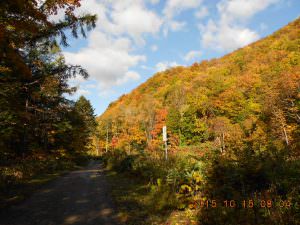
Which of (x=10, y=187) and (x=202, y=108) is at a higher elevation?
(x=202, y=108)

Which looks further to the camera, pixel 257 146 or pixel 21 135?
pixel 21 135

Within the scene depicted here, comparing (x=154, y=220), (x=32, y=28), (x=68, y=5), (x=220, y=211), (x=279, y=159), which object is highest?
(x=68, y=5)

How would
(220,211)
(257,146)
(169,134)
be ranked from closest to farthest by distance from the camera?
(220,211) → (257,146) → (169,134)

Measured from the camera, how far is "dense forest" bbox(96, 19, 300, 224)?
5.76 m

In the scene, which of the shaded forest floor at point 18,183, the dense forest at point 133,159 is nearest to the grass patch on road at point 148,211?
the dense forest at point 133,159

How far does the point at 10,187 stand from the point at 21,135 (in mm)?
9371

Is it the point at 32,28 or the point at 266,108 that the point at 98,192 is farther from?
the point at 266,108

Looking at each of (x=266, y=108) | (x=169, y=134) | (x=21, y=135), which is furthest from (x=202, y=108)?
(x=21, y=135)

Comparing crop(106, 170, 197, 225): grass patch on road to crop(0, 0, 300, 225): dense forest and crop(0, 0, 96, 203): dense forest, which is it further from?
crop(0, 0, 96, 203): dense forest

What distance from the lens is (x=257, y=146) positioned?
7.52m

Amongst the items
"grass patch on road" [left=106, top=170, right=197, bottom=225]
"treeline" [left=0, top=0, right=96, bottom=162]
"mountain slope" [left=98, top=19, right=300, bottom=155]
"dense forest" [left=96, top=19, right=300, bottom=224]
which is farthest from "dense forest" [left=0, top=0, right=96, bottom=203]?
"mountain slope" [left=98, top=19, right=300, bottom=155]
